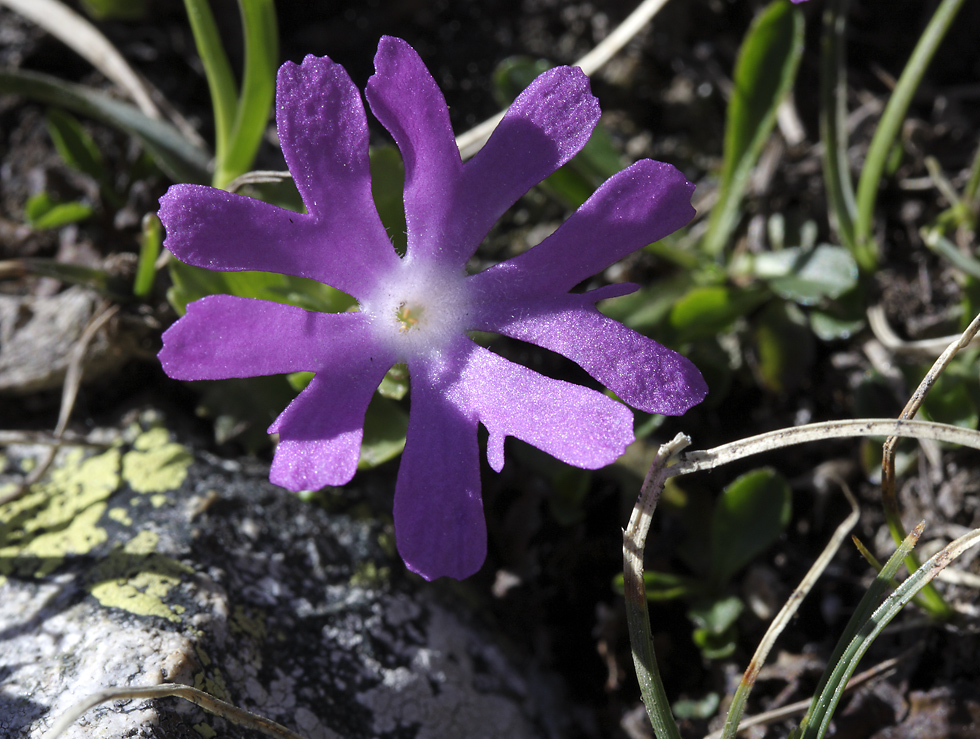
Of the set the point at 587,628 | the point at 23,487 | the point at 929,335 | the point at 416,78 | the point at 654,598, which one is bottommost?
the point at 587,628

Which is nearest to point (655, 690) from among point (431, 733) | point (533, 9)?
point (431, 733)

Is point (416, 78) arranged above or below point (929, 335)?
above

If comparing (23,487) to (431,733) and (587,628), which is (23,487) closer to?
(431,733)

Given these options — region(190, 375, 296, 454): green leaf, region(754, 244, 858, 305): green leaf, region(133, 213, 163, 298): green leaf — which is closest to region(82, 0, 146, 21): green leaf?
region(133, 213, 163, 298): green leaf

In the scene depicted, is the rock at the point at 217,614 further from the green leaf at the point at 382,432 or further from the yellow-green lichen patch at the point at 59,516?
the green leaf at the point at 382,432

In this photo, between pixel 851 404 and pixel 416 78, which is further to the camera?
pixel 851 404

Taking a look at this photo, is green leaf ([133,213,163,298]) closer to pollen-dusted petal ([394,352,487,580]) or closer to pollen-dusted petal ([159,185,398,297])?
pollen-dusted petal ([159,185,398,297])

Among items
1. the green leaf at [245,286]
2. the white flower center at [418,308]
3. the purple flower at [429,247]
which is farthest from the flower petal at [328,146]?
the green leaf at [245,286]
